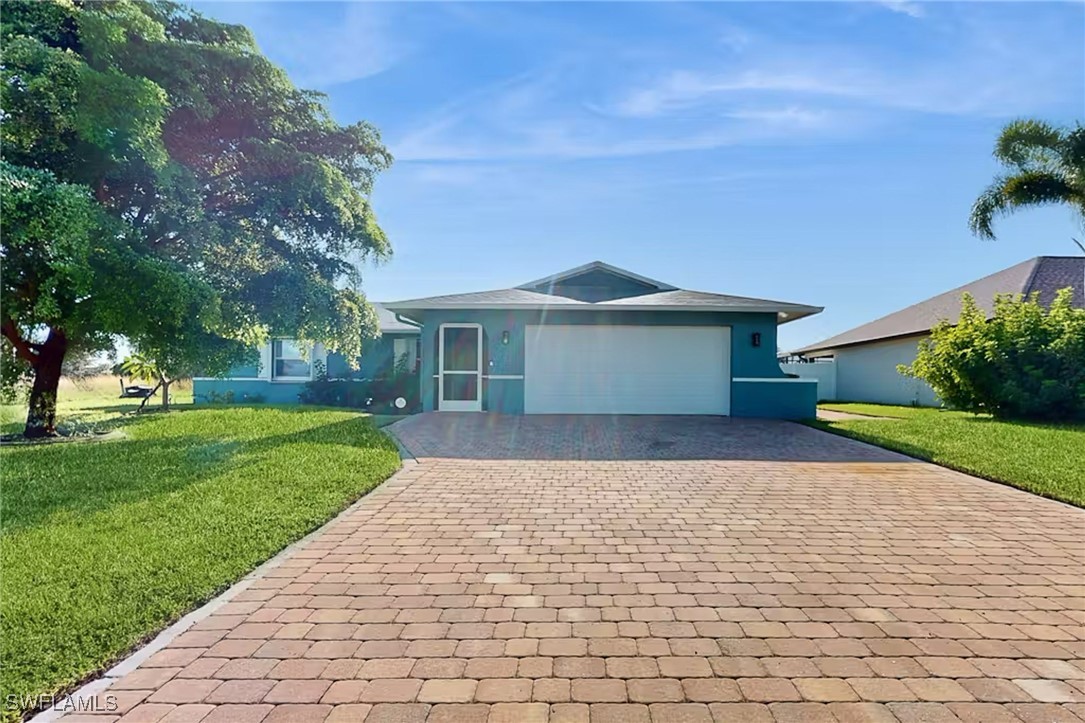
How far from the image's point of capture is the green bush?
39.0 feet

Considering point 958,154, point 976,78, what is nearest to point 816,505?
point 976,78

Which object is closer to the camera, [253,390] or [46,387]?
[46,387]

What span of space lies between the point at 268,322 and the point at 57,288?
2.95m

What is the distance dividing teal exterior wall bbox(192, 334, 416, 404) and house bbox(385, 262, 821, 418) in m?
4.33

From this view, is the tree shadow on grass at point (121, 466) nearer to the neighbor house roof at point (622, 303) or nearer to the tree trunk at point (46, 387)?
the tree trunk at point (46, 387)

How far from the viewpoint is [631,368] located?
13.3 meters

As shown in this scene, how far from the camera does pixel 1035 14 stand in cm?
801

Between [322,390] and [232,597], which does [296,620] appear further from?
[322,390]

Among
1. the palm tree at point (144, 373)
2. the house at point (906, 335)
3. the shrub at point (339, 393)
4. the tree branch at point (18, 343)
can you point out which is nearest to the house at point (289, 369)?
the shrub at point (339, 393)

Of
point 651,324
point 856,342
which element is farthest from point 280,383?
point 856,342

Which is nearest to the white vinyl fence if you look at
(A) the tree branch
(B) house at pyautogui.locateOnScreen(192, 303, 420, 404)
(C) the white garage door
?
(C) the white garage door

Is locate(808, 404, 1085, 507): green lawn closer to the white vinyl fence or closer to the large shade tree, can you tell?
the large shade tree

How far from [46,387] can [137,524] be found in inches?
301

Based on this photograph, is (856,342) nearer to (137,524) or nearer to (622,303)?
(622,303)
